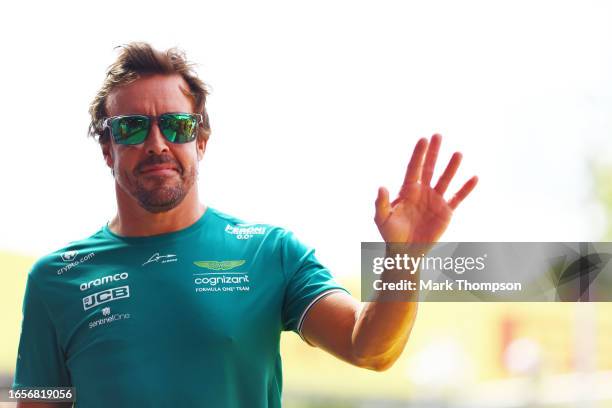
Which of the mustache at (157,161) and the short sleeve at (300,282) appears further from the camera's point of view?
the mustache at (157,161)

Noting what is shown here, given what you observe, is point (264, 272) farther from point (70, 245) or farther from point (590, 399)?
point (590, 399)

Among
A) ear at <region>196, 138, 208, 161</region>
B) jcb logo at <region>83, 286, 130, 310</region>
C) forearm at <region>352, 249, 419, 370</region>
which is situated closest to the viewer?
forearm at <region>352, 249, 419, 370</region>

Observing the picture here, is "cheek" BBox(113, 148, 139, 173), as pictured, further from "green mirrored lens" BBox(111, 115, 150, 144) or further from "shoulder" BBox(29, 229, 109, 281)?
"shoulder" BBox(29, 229, 109, 281)

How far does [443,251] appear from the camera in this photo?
2057mm

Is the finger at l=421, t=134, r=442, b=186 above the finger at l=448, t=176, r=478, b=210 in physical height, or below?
above

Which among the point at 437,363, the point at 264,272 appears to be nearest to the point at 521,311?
the point at 437,363

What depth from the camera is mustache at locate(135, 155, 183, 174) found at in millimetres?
1729

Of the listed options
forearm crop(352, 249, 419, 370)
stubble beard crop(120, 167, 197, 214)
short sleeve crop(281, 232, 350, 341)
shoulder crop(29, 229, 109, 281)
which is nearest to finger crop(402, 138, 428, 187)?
forearm crop(352, 249, 419, 370)

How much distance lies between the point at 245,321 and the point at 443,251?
680mm

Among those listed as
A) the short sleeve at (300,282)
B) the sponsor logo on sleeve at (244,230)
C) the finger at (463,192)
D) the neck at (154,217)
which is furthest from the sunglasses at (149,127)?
the finger at (463,192)

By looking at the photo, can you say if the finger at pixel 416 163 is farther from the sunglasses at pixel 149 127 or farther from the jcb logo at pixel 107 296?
the jcb logo at pixel 107 296

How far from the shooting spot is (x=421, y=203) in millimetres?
1460

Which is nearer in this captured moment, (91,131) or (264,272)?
(264,272)

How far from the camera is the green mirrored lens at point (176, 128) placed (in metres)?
1.75
